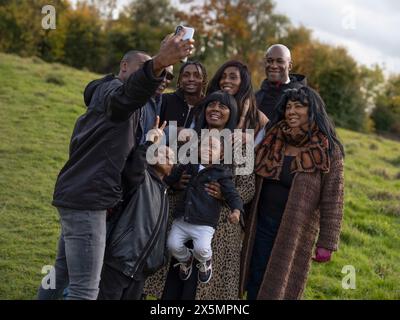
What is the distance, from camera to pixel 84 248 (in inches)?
131

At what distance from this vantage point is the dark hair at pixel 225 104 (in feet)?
13.8

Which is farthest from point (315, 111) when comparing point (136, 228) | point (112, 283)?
point (112, 283)

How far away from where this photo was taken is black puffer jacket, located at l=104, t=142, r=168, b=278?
3568 millimetres

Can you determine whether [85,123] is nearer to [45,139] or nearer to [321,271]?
[321,271]

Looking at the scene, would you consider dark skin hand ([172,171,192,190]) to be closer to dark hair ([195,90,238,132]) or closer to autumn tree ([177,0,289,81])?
dark hair ([195,90,238,132])

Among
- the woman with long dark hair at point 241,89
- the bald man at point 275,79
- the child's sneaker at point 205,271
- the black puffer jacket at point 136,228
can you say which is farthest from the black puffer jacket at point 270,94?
the black puffer jacket at point 136,228

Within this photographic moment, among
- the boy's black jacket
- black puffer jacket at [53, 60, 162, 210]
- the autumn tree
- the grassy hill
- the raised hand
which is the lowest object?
the grassy hill

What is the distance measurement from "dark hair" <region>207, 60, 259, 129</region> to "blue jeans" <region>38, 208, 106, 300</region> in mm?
1551

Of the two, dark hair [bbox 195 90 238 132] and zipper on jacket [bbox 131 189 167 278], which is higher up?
dark hair [bbox 195 90 238 132]

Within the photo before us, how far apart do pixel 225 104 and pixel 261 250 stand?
1.18m

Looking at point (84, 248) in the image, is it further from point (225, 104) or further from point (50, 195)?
point (50, 195)

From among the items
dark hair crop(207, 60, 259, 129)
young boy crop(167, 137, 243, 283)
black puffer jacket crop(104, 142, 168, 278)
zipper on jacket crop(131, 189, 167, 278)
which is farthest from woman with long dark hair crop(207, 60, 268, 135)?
zipper on jacket crop(131, 189, 167, 278)

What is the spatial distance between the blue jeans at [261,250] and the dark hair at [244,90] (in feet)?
2.56

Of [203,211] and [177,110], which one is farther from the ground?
[177,110]
